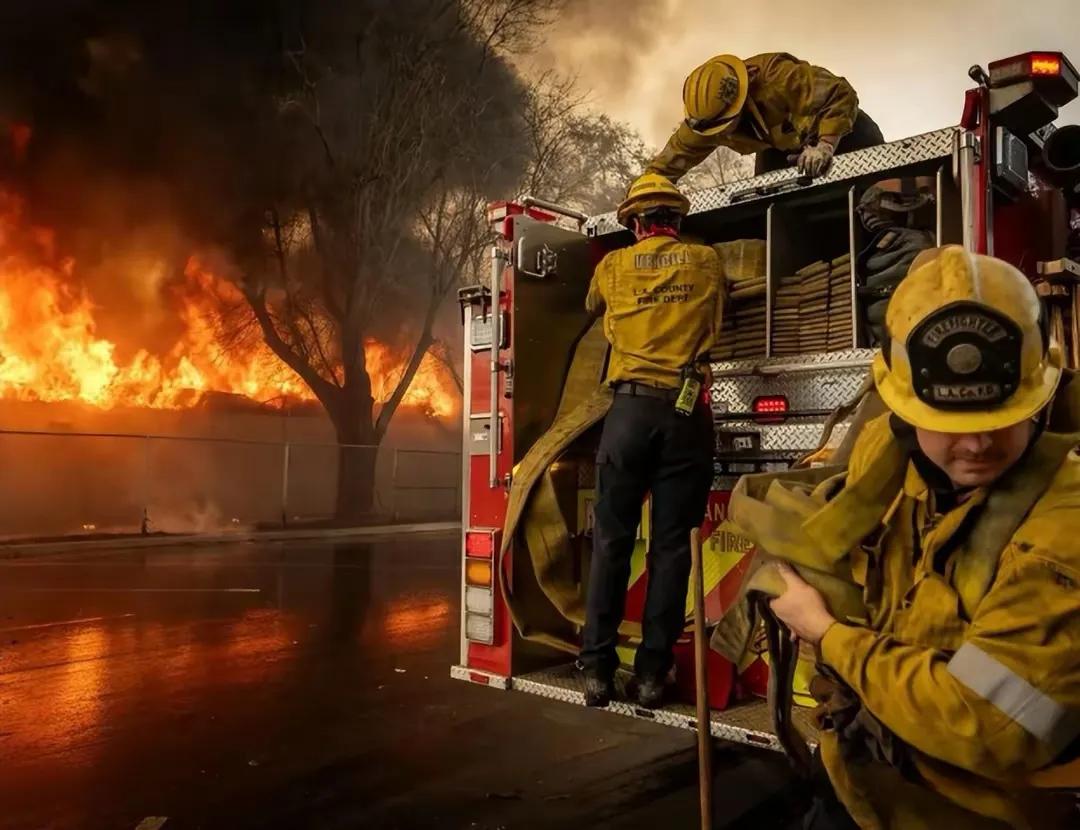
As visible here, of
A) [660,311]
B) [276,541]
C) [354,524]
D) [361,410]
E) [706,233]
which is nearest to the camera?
[660,311]

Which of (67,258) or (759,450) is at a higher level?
(67,258)

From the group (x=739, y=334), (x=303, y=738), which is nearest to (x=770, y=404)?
(x=739, y=334)

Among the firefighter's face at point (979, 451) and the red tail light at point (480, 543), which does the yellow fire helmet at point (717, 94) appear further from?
the firefighter's face at point (979, 451)

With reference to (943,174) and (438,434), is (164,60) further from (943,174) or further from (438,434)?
(943,174)

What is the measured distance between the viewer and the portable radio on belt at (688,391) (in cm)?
374

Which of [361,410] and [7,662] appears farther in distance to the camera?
[361,410]

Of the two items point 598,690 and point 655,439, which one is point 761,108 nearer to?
point 655,439

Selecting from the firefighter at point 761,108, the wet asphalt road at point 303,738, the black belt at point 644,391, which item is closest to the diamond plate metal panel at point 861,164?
the firefighter at point 761,108

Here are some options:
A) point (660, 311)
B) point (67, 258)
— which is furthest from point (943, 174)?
point (67, 258)

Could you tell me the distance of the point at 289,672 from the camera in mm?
6254

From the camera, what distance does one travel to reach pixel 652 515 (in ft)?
12.6

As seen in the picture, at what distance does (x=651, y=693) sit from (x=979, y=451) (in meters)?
2.36

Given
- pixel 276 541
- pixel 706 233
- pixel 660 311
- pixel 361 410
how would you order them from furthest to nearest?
1. pixel 361 410
2. pixel 276 541
3. pixel 706 233
4. pixel 660 311

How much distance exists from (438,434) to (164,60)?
12315 millimetres
